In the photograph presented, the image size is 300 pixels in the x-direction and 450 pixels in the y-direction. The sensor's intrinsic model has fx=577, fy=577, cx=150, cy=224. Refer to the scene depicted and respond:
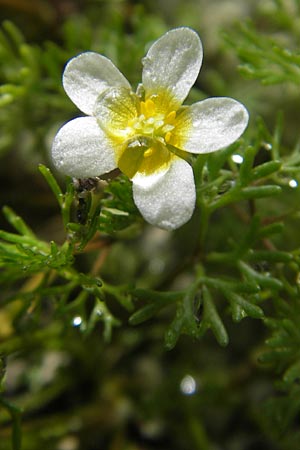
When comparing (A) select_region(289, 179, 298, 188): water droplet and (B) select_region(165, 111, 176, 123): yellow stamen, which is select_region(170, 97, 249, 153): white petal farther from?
(A) select_region(289, 179, 298, 188): water droplet

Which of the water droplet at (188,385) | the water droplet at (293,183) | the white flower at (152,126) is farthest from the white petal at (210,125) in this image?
the water droplet at (188,385)

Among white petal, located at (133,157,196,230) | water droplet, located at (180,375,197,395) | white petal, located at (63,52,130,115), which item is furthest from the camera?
water droplet, located at (180,375,197,395)

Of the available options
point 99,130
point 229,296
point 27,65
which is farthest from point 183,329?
point 27,65

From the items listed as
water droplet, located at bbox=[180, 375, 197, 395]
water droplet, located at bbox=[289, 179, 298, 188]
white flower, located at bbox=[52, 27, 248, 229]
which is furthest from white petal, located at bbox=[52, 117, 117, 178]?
water droplet, located at bbox=[180, 375, 197, 395]

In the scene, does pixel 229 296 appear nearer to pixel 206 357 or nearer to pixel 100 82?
pixel 100 82

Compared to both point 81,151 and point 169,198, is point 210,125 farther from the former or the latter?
point 81,151

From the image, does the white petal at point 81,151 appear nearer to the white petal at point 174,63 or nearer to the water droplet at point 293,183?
the white petal at point 174,63

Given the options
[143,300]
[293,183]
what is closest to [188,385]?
[143,300]

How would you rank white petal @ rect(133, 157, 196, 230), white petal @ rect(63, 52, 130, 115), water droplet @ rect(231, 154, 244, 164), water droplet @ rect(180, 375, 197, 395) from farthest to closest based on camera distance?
water droplet @ rect(180, 375, 197, 395)
water droplet @ rect(231, 154, 244, 164)
white petal @ rect(63, 52, 130, 115)
white petal @ rect(133, 157, 196, 230)
